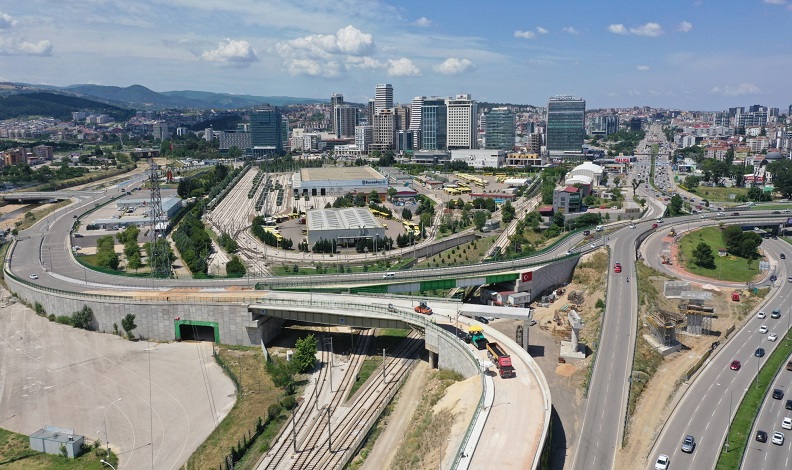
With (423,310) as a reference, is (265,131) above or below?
above

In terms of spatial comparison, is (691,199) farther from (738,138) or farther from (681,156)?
(738,138)

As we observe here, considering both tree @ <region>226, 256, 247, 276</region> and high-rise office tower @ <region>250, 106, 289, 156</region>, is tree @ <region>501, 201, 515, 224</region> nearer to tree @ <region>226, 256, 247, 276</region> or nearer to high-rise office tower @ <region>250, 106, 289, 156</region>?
tree @ <region>226, 256, 247, 276</region>

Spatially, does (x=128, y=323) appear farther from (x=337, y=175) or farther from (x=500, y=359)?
(x=337, y=175)

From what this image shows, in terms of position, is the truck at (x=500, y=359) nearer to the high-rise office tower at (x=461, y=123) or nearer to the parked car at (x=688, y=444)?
the parked car at (x=688, y=444)

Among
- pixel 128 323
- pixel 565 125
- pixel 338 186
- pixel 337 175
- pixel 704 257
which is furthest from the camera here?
pixel 565 125

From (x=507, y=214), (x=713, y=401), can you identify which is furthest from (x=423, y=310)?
(x=507, y=214)
